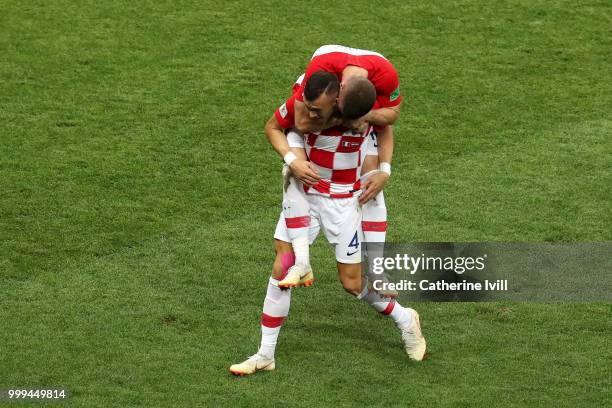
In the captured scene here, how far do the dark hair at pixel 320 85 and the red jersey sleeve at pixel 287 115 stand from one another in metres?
0.38

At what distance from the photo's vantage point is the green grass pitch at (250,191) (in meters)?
7.63

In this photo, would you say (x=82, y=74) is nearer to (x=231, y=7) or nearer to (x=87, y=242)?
(x=231, y=7)

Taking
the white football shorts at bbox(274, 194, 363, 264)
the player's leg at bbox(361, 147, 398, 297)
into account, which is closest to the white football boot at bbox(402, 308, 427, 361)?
the player's leg at bbox(361, 147, 398, 297)

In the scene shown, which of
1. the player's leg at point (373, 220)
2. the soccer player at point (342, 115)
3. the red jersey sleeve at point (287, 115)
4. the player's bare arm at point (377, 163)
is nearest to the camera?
the soccer player at point (342, 115)

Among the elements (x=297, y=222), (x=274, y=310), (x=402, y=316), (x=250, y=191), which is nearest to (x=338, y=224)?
(x=297, y=222)

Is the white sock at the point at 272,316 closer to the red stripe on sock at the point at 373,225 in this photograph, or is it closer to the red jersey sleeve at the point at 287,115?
the red stripe on sock at the point at 373,225

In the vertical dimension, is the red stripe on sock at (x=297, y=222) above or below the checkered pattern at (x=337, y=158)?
below

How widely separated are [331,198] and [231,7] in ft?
19.5

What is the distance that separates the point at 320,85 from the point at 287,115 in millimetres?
539

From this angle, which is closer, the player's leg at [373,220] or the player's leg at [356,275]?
the player's leg at [356,275]

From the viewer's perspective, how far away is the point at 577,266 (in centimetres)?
905

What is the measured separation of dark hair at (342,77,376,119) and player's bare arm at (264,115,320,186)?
1.64 feet

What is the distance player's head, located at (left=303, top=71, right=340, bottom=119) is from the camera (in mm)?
7008

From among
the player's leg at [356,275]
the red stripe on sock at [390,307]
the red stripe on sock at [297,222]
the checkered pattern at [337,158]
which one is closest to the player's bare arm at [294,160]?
the checkered pattern at [337,158]
